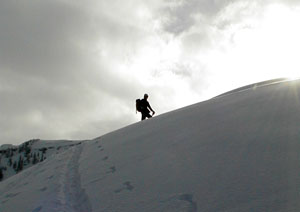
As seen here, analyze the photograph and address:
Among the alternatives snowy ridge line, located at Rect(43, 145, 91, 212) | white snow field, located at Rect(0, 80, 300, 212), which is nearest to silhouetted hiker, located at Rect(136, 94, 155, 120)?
white snow field, located at Rect(0, 80, 300, 212)

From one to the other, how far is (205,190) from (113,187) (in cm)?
147

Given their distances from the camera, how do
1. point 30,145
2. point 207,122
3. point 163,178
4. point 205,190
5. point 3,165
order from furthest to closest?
point 30,145 < point 3,165 < point 207,122 < point 163,178 < point 205,190

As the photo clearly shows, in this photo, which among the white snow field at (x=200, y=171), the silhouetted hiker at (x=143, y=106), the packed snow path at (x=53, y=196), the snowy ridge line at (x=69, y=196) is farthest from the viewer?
the silhouetted hiker at (x=143, y=106)

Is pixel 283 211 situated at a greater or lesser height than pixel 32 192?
lesser

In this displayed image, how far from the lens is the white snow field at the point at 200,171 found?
9.57 feet

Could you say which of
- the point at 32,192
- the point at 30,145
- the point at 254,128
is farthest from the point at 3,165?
the point at 254,128

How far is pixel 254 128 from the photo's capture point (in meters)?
4.59

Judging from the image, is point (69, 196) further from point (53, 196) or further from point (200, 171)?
point (200, 171)

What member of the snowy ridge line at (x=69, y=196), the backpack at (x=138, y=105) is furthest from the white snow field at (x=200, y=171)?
the backpack at (x=138, y=105)

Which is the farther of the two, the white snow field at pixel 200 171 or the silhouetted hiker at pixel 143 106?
the silhouetted hiker at pixel 143 106

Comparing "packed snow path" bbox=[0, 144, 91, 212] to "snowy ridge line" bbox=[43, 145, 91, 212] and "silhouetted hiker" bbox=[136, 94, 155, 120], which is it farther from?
"silhouetted hiker" bbox=[136, 94, 155, 120]

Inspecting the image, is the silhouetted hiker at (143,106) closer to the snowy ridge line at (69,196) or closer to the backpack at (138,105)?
the backpack at (138,105)

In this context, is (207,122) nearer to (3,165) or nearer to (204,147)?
(204,147)

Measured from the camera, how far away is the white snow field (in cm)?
292
